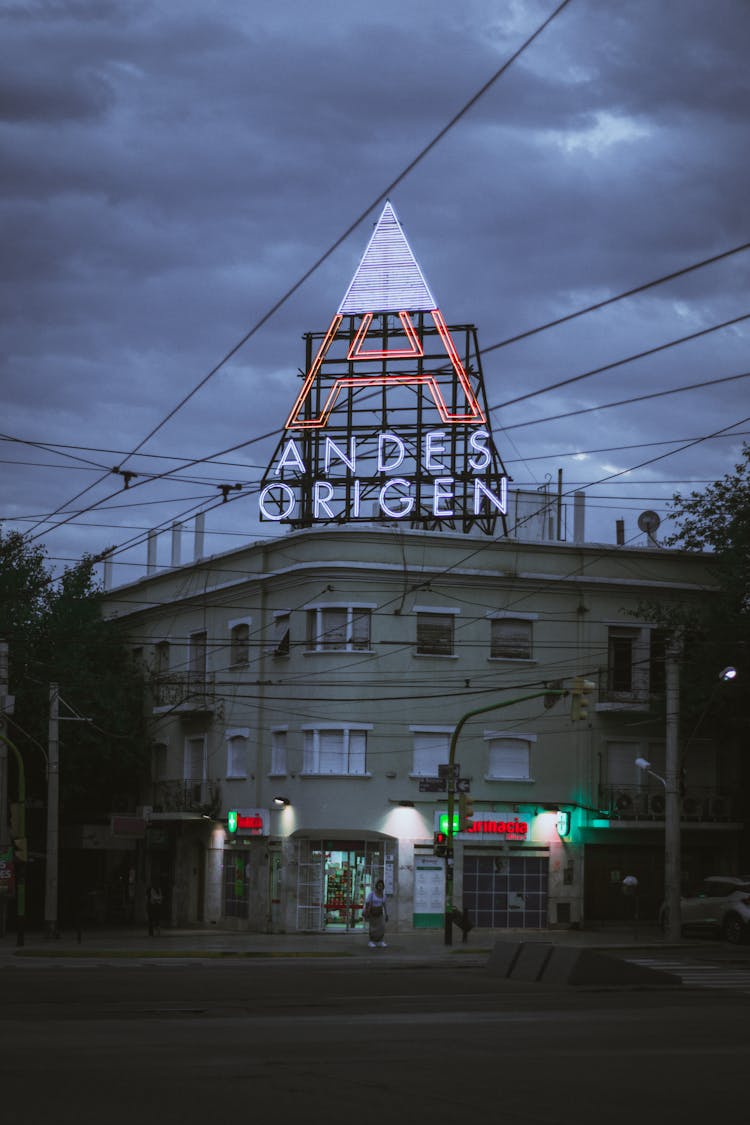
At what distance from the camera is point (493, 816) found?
48.8 m

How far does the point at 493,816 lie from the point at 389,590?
7948mm

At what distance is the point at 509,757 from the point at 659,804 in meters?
5.14

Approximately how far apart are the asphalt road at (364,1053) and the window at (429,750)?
70.6 ft

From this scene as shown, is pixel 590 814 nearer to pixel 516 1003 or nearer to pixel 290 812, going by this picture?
pixel 290 812

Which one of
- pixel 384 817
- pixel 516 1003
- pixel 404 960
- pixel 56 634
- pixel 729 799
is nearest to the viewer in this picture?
pixel 516 1003

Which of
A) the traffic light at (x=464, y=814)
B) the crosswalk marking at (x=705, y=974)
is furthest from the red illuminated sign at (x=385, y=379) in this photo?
the crosswalk marking at (x=705, y=974)

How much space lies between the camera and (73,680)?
177ft

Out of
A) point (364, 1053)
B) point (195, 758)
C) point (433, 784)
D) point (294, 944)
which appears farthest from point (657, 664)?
point (364, 1053)

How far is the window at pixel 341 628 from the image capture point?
4847 centimetres

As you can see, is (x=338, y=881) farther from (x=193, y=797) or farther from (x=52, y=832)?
(x=52, y=832)

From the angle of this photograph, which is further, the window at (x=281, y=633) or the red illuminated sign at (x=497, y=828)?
the window at (x=281, y=633)

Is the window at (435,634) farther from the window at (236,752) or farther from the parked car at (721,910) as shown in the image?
the parked car at (721,910)

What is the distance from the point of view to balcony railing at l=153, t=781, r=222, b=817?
52688 millimetres

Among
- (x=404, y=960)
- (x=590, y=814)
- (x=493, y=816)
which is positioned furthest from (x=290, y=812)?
(x=404, y=960)
